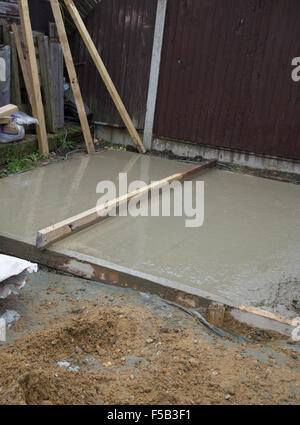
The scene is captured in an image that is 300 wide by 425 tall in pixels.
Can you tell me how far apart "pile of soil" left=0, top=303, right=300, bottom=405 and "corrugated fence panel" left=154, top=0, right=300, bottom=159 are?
445 cm

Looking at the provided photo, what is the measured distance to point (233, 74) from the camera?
22.0 ft

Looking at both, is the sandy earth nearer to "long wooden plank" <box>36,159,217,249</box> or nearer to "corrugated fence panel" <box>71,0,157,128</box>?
"long wooden plank" <box>36,159,217,249</box>

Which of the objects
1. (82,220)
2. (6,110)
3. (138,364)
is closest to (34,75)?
(6,110)

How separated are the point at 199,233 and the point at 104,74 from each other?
12.1 feet

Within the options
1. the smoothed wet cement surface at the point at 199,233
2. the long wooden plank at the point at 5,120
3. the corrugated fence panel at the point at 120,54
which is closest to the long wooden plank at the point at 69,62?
the smoothed wet cement surface at the point at 199,233

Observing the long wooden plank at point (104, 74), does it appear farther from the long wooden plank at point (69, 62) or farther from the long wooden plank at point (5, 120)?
the long wooden plank at point (5, 120)

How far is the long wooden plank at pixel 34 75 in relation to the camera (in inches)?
233

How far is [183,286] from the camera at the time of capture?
325 centimetres

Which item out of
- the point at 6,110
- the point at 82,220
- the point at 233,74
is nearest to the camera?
the point at 82,220

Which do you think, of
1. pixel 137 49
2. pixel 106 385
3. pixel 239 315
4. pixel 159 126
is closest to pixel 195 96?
pixel 159 126

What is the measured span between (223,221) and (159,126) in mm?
3254

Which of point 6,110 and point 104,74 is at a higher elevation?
point 104,74

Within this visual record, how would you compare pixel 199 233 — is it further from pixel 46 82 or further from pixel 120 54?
pixel 120 54

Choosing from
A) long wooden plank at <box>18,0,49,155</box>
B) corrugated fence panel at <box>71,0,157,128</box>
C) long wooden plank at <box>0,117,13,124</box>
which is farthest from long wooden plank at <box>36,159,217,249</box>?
corrugated fence panel at <box>71,0,157,128</box>
